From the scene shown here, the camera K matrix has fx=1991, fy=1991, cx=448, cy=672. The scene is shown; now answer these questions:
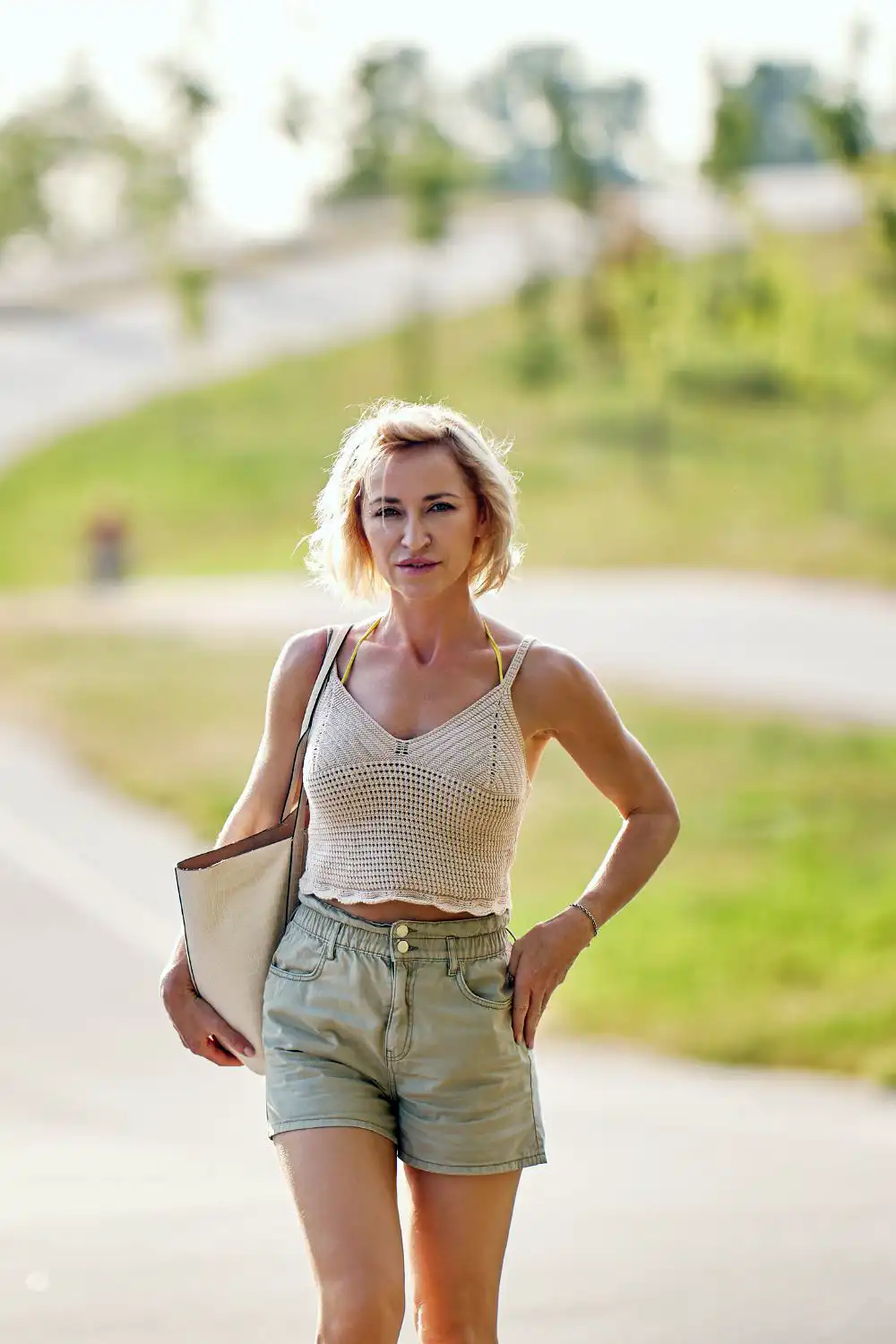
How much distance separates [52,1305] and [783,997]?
6.21m

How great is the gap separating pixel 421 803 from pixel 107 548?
22.8 metres

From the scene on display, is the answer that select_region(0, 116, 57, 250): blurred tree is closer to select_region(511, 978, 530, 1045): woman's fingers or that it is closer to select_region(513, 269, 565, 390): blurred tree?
select_region(513, 269, 565, 390): blurred tree

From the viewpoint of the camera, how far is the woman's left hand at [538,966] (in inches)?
119

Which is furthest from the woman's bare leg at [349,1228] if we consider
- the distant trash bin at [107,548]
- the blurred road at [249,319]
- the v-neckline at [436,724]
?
the blurred road at [249,319]

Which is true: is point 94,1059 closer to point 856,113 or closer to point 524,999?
point 524,999

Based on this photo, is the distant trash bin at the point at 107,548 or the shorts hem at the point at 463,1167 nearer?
the shorts hem at the point at 463,1167

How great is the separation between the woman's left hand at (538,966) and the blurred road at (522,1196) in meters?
1.19

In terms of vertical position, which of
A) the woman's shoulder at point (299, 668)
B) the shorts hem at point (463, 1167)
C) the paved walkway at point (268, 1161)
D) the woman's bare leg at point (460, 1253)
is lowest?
the paved walkway at point (268, 1161)

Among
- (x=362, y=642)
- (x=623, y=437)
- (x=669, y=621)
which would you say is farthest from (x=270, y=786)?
(x=623, y=437)

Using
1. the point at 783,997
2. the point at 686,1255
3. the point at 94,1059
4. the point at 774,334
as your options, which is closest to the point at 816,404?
the point at 774,334

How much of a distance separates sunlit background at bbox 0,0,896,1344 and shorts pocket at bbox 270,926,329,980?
0.59m

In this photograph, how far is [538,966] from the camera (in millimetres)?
3043

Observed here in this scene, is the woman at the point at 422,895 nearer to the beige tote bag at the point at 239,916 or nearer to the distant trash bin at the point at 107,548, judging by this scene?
the beige tote bag at the point at 239,916

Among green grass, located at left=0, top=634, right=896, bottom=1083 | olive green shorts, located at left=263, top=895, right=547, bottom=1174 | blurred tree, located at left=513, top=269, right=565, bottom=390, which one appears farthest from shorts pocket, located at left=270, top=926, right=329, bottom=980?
blurred tree, located at left=513, top=269, right=565, bottom=390
